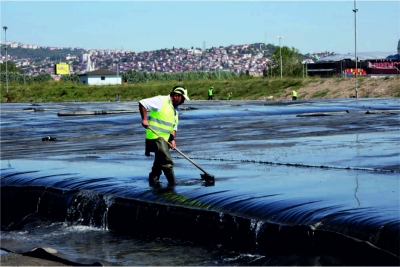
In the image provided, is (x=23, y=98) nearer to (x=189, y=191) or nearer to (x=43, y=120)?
(x=43, y=120)

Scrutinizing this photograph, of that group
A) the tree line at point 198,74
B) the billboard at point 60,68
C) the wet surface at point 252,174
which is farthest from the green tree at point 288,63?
the wet surface at point 252,174

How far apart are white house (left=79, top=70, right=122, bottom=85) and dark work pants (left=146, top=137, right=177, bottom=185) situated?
13200 cm

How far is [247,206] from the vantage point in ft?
35.5

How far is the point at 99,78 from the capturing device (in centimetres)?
14838

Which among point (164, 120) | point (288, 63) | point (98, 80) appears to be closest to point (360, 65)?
point (288, 63)

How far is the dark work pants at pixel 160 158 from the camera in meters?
12.3

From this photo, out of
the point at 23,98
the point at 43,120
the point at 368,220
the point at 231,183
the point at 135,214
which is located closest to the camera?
the point at 368,220

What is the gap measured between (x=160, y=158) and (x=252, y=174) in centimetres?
225

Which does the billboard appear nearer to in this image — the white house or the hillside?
the white house

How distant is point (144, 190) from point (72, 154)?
7353 mm

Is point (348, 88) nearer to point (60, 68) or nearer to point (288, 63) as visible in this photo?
point (288, 63)

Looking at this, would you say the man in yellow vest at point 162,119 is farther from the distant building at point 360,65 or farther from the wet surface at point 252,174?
the distant building at point 360,65

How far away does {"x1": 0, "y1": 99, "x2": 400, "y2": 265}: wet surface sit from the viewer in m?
9.88

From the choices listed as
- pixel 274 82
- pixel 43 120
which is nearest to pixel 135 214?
pixel 43 120
